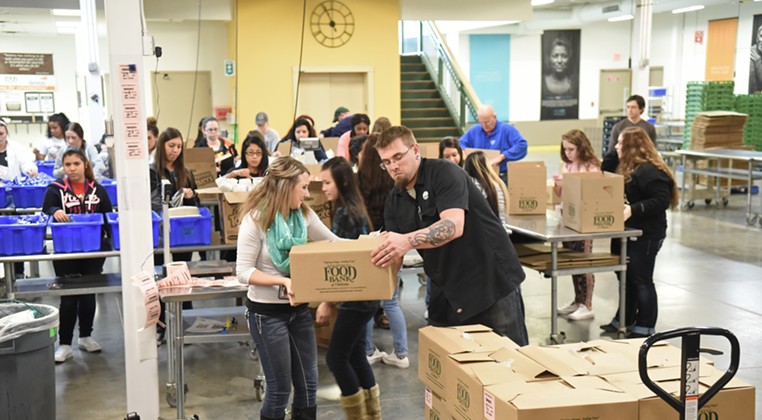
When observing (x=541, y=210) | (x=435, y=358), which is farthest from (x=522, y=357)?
(x=541, y=210)

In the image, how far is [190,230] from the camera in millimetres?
5789

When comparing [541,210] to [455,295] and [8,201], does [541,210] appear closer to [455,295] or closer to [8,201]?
[455,295]

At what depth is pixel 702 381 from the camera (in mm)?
2781

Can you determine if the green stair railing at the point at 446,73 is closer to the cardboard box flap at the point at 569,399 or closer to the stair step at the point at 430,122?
the stair step at the point at 430,122

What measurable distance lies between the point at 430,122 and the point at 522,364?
1364cm

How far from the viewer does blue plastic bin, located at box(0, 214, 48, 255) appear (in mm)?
5352

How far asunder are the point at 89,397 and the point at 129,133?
196cm

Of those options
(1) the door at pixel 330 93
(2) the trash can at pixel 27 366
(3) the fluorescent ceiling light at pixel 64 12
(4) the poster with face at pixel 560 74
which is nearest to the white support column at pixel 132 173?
(2) the trash can at pixel 27 366

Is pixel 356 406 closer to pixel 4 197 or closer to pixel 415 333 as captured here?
pixel 415 333

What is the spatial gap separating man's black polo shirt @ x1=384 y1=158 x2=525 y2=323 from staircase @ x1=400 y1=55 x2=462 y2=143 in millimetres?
12132

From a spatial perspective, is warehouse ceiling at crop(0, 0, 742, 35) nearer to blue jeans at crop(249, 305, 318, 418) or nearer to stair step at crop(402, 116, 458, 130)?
stair step at crop(402, 116, 458, 130)

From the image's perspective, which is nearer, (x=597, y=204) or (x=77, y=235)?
(x=77, y=235)

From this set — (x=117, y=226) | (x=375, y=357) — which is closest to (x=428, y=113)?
(x=375, y=357)

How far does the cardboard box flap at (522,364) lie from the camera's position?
2.88m
